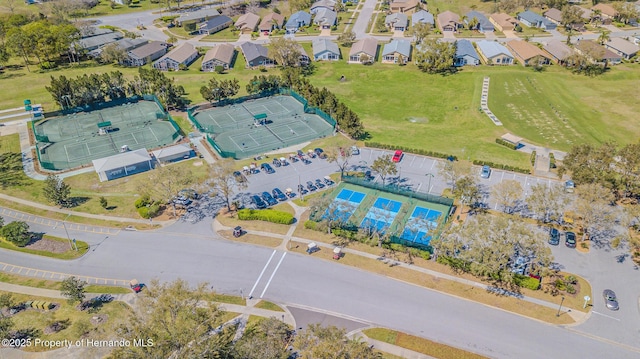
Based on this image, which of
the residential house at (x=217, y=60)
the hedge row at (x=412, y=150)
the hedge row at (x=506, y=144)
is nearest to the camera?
the hedge row at (x=412, y=150)

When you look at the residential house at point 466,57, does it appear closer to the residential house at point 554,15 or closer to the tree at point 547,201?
the residential house at point 554,15

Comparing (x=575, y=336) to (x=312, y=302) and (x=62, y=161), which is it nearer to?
(x=312, y=302)

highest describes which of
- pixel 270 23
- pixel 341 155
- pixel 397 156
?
pixel 270 23

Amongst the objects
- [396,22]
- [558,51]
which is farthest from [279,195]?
[396,22]

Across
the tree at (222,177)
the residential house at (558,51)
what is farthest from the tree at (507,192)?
the residential house at (558,51)

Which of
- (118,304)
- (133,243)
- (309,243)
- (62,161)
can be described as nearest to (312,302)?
(309,243)

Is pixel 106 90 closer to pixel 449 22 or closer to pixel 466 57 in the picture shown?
pixel 466 57

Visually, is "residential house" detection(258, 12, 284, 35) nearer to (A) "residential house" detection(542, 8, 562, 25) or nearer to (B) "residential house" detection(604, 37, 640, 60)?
(A) "residential house" detection(542, 8, 562, 25)
